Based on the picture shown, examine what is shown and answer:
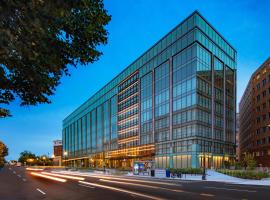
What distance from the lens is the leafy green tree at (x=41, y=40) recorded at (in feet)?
21.2

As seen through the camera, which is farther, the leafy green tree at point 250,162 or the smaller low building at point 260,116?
the smaller low building at point 260,116

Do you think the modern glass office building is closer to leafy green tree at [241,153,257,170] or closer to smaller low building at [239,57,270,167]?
leafy green tree at [241,153,257,170]

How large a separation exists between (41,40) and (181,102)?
6158 centimetres

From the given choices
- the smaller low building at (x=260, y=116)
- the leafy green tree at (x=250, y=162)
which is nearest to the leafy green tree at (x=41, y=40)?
the leafy green tree at (x=250, y=162)

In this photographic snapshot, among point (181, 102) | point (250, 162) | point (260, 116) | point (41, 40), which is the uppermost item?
point (181, 102)

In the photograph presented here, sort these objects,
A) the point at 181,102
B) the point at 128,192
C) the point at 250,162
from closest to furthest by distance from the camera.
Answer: the point at 128,192 → the point at 250,162 → the point at 181,102

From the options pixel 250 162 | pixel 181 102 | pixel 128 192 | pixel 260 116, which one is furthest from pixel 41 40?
pixel 260 116

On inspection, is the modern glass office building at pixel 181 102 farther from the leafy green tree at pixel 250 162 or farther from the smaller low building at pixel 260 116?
the smaller low building at pixel 260 116

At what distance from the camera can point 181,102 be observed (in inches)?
2665

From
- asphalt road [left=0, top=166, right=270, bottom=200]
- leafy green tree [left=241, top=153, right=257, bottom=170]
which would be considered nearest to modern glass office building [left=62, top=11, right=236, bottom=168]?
leafy green tree [left=241, top=153, right=257, bottom=170]

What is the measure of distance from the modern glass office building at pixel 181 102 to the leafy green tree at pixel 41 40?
4856 cm

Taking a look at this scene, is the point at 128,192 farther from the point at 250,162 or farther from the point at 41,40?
the point at 250,162

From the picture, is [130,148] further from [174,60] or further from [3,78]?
[3,78]

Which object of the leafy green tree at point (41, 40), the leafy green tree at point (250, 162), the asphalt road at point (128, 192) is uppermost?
the leafy green tree at point (41, 40)
